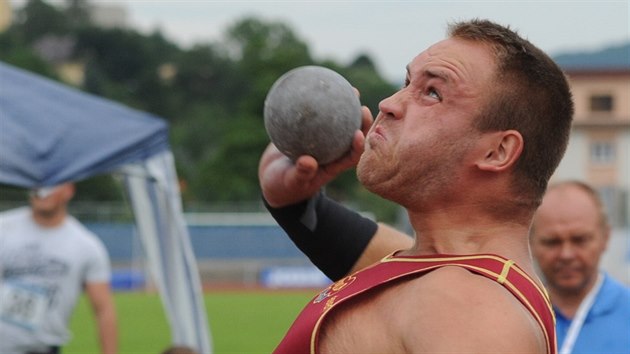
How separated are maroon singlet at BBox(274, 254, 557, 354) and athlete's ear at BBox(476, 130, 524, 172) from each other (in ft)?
0.70

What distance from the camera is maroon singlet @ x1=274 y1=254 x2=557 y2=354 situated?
2.73 m

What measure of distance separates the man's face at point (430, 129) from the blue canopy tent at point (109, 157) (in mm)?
4851

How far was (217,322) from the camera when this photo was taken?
78.4 ft

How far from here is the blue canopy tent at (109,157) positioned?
7.64 meters

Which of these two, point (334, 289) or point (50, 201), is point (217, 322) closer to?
point (50, 201)

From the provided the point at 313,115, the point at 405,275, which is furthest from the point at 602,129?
the point at 405,275

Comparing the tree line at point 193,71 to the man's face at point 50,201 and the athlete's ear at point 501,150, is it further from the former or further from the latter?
the athlete's ear at point 501,150

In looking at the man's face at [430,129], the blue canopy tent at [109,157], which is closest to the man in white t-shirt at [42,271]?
the blue canopy tent at [109,157]

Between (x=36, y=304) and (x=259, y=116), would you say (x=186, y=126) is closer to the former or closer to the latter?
(x=259, y=116)

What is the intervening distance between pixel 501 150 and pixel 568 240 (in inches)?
119

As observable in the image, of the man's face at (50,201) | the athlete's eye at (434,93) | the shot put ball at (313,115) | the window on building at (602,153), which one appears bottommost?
the window on building at (602,153)

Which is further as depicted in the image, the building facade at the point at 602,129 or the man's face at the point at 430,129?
the building facade at the point at 602,129

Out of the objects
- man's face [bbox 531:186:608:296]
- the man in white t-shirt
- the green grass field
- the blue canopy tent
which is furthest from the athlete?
the green grass field

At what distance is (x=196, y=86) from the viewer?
100812mm
